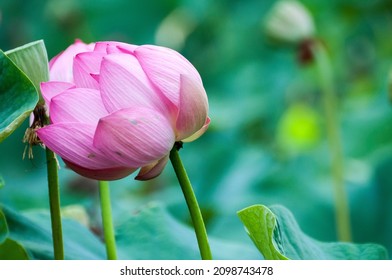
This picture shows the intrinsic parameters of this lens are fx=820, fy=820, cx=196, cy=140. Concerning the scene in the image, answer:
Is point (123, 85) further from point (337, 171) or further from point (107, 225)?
point (337, 171)

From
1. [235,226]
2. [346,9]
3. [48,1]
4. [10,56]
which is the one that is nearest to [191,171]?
[235,226]

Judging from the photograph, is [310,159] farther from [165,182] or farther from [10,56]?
[10,56]

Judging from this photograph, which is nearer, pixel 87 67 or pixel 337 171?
pixel 87 67

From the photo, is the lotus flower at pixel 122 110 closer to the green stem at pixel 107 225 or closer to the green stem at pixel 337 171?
the green stem at pixel 107 225

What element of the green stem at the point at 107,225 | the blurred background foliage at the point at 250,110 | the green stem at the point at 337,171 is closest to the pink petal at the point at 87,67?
the green stem at the point at 107,225

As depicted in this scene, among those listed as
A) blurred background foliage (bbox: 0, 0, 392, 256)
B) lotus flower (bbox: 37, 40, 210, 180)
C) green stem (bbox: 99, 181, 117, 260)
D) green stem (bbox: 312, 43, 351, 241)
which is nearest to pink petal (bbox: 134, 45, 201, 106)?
lotus flower (bbox: 37, 40, 210, 180)

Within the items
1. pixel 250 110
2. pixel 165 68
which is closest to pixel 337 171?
pixel 165 68
